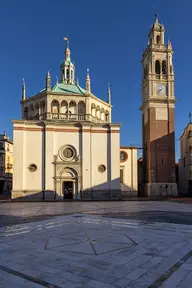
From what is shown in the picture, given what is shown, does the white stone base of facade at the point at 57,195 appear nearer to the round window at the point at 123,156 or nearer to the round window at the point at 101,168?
the round window at the point at 101,168

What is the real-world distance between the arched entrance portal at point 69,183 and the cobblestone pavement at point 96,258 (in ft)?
68.0

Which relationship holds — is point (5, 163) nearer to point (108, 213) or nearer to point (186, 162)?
point (186, 162)

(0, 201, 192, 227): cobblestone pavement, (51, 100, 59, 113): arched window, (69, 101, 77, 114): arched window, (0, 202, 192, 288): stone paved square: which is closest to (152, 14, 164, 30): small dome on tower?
(69, 101, 77, 114): arched window

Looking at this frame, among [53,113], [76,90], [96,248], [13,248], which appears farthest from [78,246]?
[76,90]

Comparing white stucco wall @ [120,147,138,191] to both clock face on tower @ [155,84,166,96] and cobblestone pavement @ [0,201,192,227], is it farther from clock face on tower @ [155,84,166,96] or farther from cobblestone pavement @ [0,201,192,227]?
cobblestone pavement @ [0,201,192,227]

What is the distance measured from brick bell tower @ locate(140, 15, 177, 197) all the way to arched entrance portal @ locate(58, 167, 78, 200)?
35.0 feet

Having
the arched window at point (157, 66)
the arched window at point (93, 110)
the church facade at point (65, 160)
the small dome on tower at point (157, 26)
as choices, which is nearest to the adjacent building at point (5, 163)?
the arched window at point (93, 110)

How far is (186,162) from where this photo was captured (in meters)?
44.4

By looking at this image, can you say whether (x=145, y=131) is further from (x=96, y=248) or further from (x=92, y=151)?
(x=96, y=248)

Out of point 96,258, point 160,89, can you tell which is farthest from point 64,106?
point 96,258

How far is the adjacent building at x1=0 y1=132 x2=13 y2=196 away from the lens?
182 ft

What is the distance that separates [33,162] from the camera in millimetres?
30281

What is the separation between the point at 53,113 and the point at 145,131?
44.6 feet

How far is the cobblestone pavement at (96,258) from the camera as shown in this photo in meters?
4.84
